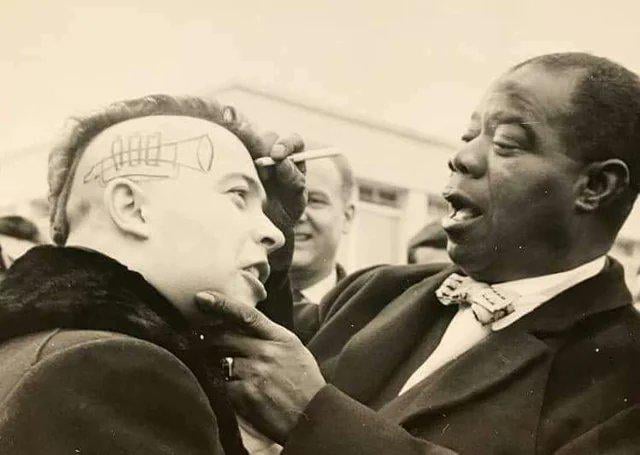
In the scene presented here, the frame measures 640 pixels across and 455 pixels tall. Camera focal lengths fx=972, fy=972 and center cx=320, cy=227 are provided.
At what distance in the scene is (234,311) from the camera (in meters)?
0.96

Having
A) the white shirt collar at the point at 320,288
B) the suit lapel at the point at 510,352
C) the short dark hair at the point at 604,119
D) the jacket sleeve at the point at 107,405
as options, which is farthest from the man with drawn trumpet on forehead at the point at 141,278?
the short dark hair at the point at 604,119

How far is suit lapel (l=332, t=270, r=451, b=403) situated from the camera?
1.11m

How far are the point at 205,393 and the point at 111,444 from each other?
132mm

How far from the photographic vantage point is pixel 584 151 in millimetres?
1040

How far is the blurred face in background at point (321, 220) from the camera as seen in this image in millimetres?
1247

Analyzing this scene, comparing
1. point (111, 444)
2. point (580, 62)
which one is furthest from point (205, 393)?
point (580, 62)

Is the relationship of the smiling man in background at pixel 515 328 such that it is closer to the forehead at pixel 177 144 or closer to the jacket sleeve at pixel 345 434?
the jacket sleeve at pixel 345 434

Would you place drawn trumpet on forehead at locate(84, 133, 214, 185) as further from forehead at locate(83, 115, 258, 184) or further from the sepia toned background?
the sepia toned background

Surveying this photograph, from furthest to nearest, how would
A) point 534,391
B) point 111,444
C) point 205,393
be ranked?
point 534,391 → point 205,393 → point 111,444

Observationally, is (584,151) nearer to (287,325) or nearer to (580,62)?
(580,62)

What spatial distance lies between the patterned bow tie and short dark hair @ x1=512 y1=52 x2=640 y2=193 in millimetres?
176

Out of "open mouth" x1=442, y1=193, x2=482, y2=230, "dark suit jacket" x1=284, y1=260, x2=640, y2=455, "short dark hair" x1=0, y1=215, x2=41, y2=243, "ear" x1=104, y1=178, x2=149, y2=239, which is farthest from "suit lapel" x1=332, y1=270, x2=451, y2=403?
"short dark hair" x1=0, y1=215, x2=41, y2=243

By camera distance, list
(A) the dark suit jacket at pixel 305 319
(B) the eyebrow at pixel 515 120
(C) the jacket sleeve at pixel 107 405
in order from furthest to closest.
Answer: (A) the dark suit jacket at pixel 305 319 < (B) the eyebrow at pixel 515 120 < (C) the jacket sleeve at pixel 107 405

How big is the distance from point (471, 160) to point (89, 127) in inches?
16.2
